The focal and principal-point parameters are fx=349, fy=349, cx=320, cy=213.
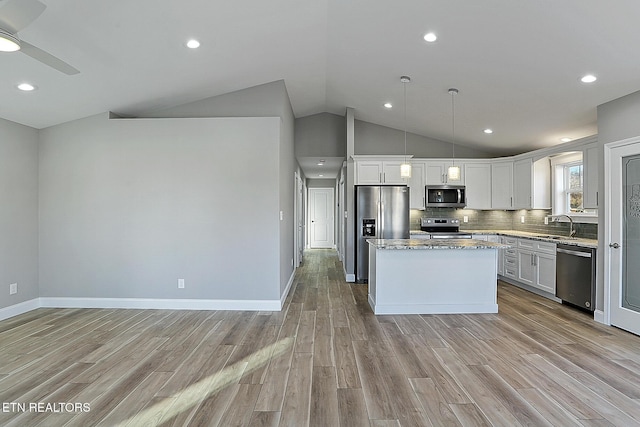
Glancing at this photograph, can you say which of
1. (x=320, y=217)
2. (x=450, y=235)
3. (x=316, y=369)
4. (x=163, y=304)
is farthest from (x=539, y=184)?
(x=320, y=217)

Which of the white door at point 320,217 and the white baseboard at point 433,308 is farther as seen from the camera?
the white door at point 320,217

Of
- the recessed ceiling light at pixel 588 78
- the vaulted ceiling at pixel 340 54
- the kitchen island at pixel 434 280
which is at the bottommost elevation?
the kitchen island at pixel 434 280

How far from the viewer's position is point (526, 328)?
3754mm

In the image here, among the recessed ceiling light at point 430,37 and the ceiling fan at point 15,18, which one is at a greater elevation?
the recessed ceiling light at point 430,37

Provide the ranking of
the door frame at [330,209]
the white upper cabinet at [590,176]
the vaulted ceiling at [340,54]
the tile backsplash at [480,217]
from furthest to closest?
the door frame at [330,209]
the tile backsplash at [480,217]
the white upper cabinet at [590,176]
the vaulted ceiling at [340,54]

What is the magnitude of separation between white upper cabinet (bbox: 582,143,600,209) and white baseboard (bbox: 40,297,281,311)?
13.5ft

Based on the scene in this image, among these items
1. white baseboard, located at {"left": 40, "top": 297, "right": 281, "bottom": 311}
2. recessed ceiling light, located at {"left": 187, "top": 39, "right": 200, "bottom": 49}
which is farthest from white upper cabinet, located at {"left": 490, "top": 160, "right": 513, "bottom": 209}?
recessed ceiling light, located at {"left": 187, "top": 39, "right": 200, "bottom": 49}

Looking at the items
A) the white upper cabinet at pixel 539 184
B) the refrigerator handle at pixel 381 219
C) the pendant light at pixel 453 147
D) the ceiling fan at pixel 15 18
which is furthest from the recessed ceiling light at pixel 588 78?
the ceiling fan at pixel 15 18

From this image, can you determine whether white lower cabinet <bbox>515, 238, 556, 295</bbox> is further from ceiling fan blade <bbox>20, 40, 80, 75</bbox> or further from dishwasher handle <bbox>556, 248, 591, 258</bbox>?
ceiling fan blade <bbox>20, 40, 80, 75</bbox>

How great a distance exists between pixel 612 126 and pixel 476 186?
8.94 ft

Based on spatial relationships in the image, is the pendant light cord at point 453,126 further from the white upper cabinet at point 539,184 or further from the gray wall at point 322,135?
the gray wall at point 322,135

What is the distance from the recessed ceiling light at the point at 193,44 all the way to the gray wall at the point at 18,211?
2.53 m

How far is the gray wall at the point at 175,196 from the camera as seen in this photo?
4.45m

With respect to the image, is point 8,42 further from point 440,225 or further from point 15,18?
point 440,225
